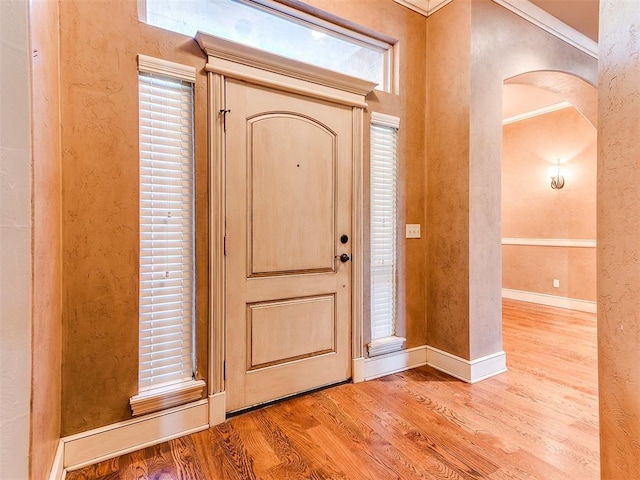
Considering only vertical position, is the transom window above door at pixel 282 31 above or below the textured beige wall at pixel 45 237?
above

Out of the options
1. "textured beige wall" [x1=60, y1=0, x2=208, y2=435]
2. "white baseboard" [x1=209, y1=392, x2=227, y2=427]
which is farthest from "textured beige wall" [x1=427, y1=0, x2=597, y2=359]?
"textured beige wall" [x1=60, y1=0, x2=208, y2=435]

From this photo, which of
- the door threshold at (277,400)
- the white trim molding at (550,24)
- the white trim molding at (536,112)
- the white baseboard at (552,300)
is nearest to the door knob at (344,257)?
the door threshold at (277,400)

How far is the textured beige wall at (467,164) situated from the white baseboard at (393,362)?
6.2 inches

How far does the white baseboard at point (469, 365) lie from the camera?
2.56 m

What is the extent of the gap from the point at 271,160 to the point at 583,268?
15.7ft

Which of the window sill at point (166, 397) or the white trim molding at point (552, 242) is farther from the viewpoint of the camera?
the white trim molding at point (552, 242)

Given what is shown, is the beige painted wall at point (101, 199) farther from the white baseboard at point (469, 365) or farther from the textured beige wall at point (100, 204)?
the white baseboard at point (469, 365)

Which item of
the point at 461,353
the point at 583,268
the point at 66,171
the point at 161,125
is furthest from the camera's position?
the point at 583,268

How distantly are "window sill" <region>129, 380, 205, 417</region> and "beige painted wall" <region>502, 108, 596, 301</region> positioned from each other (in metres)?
5.02

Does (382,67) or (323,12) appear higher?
(323,12)

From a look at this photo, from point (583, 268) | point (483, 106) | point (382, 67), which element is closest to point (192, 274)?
point (382, 67)

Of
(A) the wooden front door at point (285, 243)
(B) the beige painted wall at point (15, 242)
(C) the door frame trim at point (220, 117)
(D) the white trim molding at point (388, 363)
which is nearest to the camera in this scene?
(B) the beige painted wall at point (15, 242)

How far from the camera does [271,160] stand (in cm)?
218

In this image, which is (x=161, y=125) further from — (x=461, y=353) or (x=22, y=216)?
(x=461, y=353)
